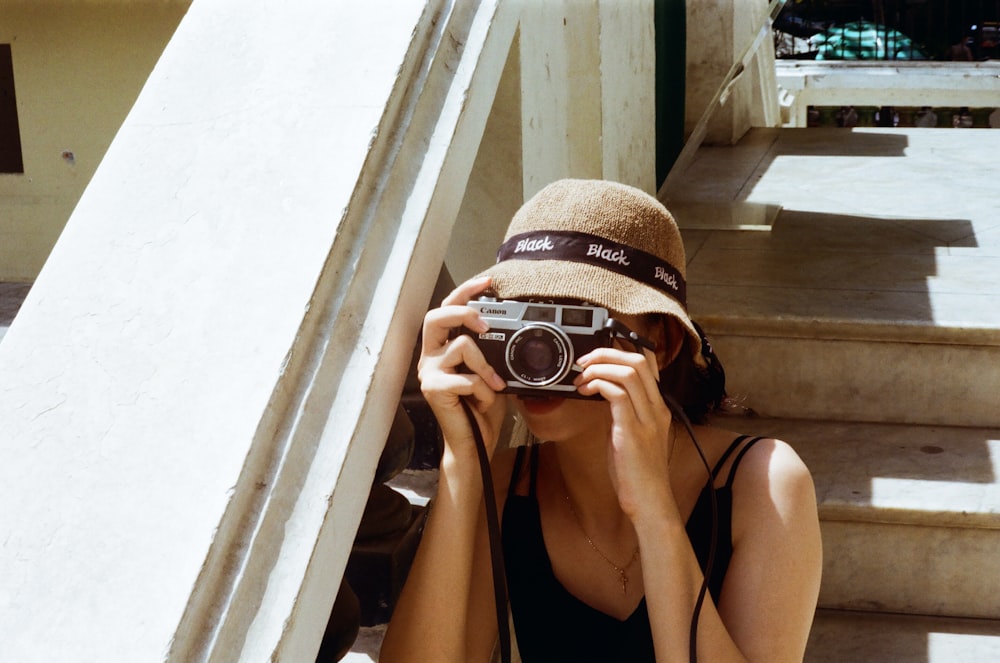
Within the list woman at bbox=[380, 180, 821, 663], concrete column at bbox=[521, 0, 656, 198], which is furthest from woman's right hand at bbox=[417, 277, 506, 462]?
concrete column at bbox=[521, 0, 656, 198]

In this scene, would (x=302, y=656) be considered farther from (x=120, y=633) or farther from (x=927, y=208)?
(x=927, y=208)

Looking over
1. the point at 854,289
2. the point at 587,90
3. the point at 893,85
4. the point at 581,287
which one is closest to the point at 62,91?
the point at 587,90

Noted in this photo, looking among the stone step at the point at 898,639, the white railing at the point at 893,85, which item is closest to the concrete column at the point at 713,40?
the stone step at the point at 898,639

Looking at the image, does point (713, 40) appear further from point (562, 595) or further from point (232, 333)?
A: point (232, 333)

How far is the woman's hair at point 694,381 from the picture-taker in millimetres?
1461

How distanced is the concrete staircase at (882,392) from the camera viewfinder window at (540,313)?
0.83 m

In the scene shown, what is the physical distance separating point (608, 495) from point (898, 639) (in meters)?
0.76

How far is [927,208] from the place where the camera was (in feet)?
12.5

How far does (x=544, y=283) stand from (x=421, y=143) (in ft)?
0.74

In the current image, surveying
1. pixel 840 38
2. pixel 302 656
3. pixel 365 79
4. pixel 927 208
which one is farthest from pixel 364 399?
pixel 840 38

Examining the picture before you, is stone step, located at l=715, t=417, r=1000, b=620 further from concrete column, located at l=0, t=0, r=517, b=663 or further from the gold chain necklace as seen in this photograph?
concrete column, located at l=0, t=0, r=517, b=663

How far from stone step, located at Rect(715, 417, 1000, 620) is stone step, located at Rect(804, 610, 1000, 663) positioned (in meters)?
0.04

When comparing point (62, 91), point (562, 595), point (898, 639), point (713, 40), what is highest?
point (62, 91)

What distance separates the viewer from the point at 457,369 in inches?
51.5
